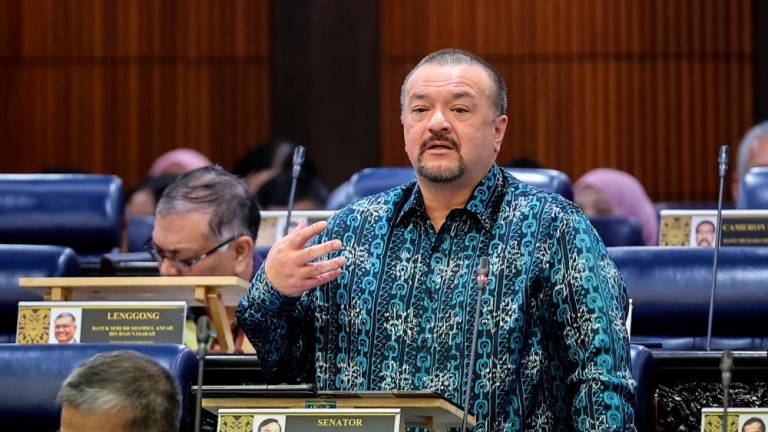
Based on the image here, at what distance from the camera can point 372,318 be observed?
3283mm

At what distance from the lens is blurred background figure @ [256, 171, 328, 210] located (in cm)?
666

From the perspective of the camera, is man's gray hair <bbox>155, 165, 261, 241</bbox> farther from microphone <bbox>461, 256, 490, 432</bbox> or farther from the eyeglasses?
microphone <bbox>461, 256, 490, 432</bbox>

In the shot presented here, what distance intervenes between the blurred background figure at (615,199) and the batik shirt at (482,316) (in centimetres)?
394

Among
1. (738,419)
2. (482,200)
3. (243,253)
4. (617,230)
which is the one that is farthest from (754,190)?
(482,200)

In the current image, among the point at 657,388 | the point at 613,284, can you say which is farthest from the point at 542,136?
the point at 613,284

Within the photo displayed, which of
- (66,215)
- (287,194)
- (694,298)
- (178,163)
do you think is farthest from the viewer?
(178,163)

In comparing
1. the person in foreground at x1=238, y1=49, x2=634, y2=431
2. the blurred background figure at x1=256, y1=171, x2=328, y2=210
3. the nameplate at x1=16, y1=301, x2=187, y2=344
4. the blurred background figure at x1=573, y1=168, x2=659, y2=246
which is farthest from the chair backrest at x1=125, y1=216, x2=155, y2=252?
the person in foreground at x1=238, y1=49, x2=634, y2=431

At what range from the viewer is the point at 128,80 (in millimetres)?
9445

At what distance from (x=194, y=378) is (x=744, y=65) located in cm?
634

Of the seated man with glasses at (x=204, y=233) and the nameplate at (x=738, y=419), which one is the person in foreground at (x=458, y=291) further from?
A: the seated man with glasses at (x=204, y=233)

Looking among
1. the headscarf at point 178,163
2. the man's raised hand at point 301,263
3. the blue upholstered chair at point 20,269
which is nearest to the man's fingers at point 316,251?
the man's raised hand at point 301,263

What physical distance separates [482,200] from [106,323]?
1.26 m

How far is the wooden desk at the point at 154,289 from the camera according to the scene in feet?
14.3

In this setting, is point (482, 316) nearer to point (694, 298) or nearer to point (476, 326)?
point (476, 326)
